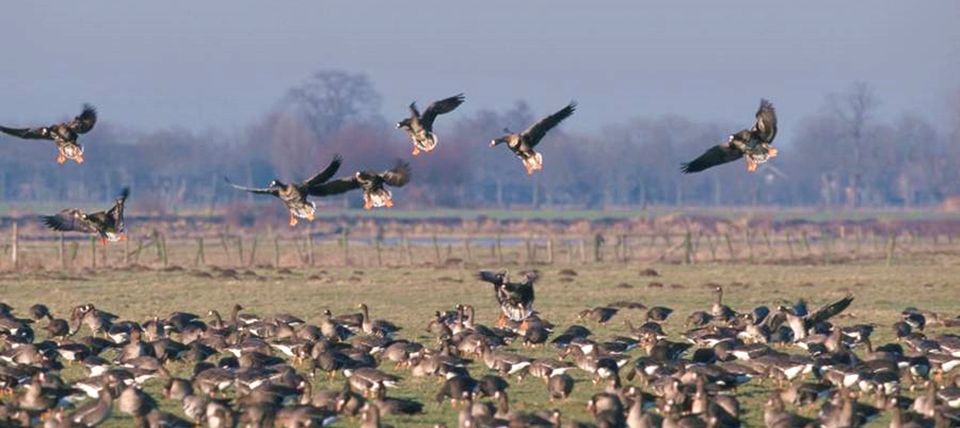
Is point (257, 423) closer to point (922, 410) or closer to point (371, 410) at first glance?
point (371, 410)

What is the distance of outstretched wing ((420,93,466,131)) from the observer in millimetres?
24469

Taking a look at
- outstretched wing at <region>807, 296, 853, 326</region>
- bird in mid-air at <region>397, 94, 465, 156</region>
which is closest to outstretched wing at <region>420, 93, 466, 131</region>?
bird in mid-air at <region>397, 94, 465, 156</region>

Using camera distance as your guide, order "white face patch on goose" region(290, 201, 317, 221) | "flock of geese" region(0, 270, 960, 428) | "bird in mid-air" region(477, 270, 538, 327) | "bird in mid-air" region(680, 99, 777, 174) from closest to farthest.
Result: 1. "flock of geese" region(0, 270, 960, 428)
2. "bird in mid-air" region(680, 99, 777, 174)
3. "white face patch on goose" region(290, 201, 317, 221)
4. "bird in mid-air" region(477, 270, 538, 327)

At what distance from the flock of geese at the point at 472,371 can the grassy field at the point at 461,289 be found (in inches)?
55.7

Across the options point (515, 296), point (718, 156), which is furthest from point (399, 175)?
point (718, 156)

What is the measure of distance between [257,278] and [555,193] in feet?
405

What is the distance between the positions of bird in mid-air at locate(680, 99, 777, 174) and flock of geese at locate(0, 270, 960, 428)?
2.56 meters

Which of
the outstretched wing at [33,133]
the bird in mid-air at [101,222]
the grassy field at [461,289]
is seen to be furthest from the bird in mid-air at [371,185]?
the grassy field at [461,289]

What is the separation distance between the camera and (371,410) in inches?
685

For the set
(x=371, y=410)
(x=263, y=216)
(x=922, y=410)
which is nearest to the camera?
(x=371, y=410)

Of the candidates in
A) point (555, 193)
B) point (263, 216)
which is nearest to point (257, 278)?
point (263, 216)

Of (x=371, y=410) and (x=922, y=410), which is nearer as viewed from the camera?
(x=371, y=410)

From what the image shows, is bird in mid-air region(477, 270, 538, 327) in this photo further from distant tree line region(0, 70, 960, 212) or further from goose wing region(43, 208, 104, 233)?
distant tree line region(0, 70, 960, 212)

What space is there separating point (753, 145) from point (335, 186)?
19.6 feet
